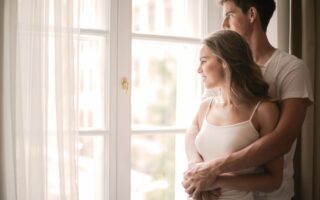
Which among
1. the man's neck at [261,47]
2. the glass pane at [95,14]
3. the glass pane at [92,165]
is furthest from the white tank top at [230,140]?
the glass pane at [95,14]

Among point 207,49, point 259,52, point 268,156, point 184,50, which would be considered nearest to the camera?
point 268,156

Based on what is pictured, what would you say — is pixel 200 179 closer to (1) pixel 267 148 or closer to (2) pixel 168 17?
(1) pixel 267 148

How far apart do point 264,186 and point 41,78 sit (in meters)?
0.96

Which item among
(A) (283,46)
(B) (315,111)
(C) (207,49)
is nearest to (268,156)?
(C) (207,49)

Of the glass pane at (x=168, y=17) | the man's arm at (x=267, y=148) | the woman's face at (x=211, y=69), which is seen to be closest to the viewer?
the man's arm at (x=267, y=148)

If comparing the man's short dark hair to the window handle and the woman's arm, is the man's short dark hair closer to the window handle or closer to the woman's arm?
the woman's arm

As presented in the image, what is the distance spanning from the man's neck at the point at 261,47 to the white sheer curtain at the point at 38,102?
2.65 feet

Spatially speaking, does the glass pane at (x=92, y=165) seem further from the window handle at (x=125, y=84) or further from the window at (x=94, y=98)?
the window handle at (x=125, y=84)

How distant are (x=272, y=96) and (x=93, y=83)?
2.89 feet

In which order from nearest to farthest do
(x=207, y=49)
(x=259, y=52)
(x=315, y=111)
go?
(x=207, y=49) → (x=259, y=52) → (x=315, y=111)

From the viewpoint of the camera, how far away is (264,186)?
4.42 ft

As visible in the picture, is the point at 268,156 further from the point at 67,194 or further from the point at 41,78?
the point at 41,78

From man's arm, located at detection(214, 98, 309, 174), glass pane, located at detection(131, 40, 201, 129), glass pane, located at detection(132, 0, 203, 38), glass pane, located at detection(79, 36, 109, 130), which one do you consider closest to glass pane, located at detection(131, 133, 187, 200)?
glass pane, located at detection(131, 40, 201, 129)

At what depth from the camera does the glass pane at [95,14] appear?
5.85ft
